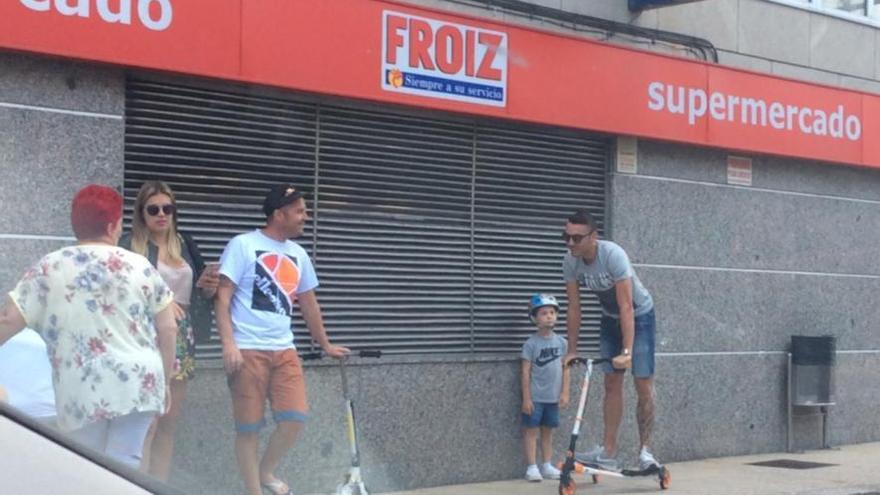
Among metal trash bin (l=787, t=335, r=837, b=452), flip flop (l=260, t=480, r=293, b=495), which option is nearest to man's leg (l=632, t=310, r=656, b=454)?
flip flop (l=260, t=480, r=293, b=495)

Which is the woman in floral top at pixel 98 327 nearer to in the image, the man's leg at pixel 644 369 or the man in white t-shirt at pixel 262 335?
the man in white t-shirt at pixel 262 335

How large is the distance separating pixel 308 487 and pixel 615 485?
7.11ft

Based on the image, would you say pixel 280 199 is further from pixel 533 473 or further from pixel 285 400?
pixel 533 473

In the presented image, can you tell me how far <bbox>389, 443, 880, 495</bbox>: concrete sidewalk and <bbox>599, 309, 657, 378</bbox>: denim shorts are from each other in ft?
2.66

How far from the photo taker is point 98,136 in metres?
8.51

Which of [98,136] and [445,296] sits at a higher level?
[98,136]

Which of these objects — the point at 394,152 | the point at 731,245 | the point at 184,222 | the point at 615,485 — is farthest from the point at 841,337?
the point at 184,222

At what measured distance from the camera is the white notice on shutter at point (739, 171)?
41.5ft

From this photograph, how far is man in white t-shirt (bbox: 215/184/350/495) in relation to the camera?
26.1 ft

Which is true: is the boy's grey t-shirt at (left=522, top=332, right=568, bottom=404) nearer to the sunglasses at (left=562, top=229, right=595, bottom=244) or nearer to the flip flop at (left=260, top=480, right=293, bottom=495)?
the sunglasses at (left=562, top=229, right=595, bottom=244)

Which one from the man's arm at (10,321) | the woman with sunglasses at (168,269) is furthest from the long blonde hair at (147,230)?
the man's arm at (10,321)

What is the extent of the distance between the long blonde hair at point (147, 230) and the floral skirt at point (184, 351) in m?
0.34

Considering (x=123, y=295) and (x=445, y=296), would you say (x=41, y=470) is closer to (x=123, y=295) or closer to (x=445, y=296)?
(x=123, y=295)

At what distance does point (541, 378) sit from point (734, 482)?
61.4 inches
